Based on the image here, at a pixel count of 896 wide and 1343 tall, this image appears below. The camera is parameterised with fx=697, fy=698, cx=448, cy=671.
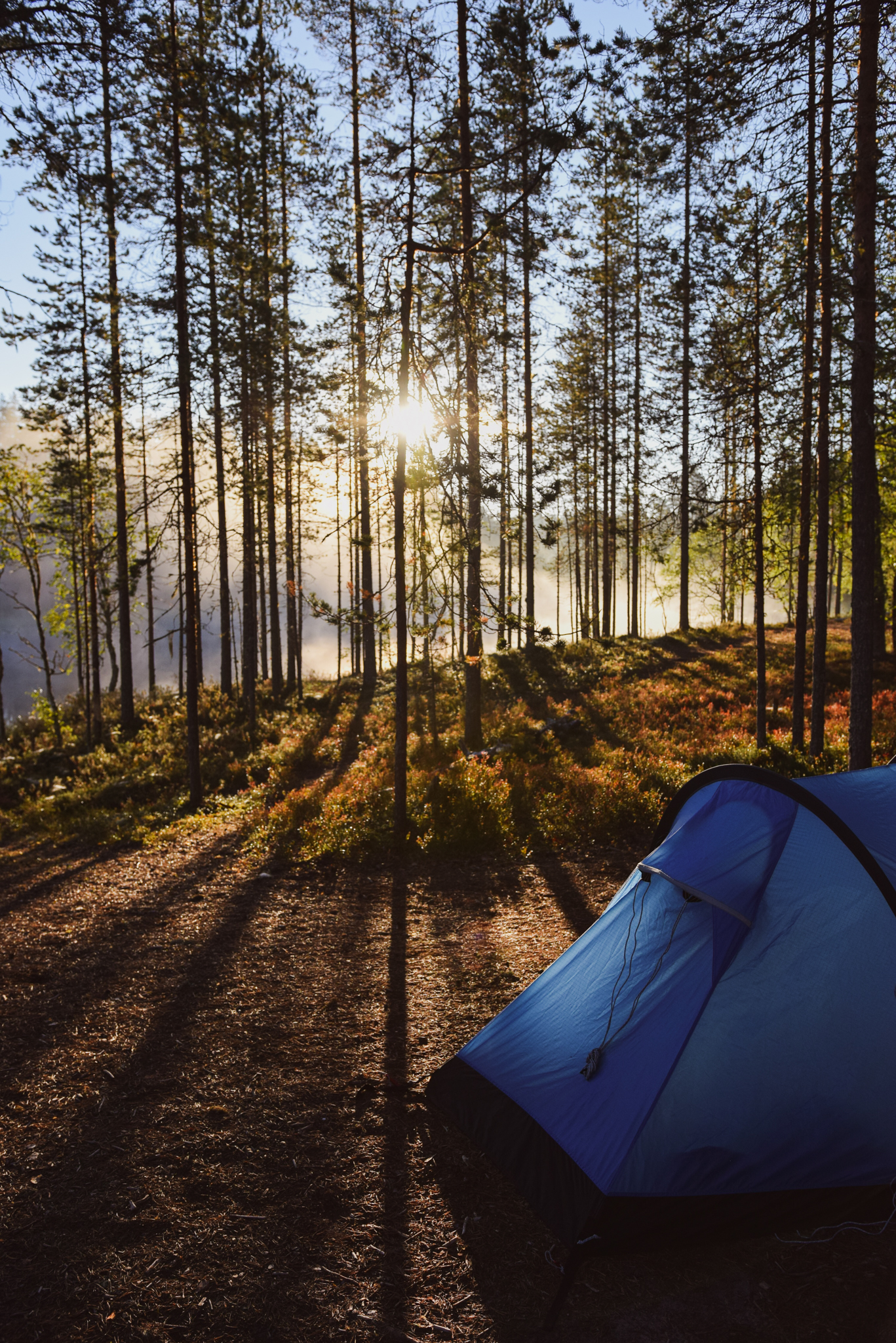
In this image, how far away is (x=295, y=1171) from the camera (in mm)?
3914

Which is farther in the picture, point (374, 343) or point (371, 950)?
point (374, 343)

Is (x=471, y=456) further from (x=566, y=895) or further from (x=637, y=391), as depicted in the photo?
(x=637, y=391)

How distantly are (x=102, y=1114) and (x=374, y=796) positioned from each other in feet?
22.0

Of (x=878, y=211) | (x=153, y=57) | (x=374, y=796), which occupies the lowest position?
(x=374, y=796)

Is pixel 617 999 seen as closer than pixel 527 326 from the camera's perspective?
Yes

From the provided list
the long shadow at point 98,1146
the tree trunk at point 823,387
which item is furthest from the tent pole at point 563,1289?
the tree trunk at point 823,387

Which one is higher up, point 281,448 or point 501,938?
point 281,448

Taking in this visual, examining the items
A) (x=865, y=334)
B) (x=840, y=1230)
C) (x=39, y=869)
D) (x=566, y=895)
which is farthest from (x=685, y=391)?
(x=840, y=1230)

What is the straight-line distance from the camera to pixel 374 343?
7871mm

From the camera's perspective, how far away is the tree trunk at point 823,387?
1012 centimetres

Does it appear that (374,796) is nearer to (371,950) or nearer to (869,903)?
(371,950)

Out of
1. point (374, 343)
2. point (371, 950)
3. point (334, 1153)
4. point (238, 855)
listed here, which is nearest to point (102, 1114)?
point (334, 1153)

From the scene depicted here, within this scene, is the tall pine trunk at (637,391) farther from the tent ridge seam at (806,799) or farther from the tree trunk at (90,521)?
the tent ridge seam at (806,799)

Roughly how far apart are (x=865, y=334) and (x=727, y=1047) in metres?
7.95
